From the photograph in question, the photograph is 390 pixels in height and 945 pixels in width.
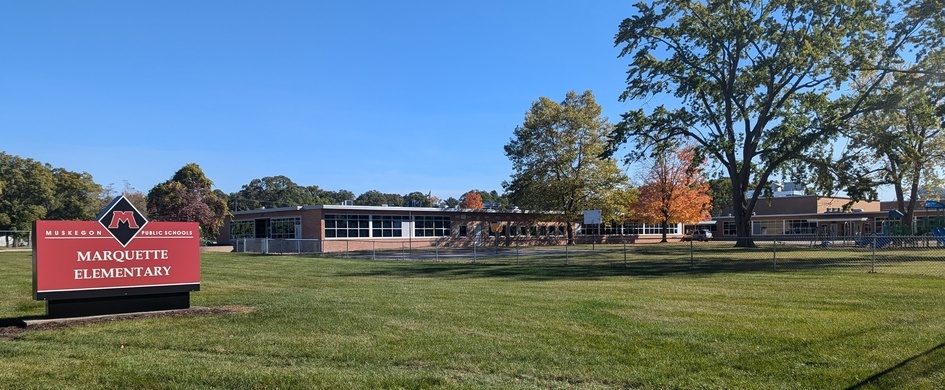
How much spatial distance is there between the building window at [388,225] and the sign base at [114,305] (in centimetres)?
4007

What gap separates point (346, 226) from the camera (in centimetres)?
4966

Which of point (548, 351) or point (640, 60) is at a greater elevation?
point (640, 60)

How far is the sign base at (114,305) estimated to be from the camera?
416 inches

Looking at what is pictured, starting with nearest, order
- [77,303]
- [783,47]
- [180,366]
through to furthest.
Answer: [180,366], [77,303], [783,47]

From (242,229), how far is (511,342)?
5402 centimetres

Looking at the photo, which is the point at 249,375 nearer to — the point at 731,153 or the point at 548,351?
the point at 548,351

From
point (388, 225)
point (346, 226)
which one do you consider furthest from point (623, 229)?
point (346, 226)

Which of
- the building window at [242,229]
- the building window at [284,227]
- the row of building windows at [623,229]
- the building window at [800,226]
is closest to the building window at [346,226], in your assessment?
the building window at [284,227]

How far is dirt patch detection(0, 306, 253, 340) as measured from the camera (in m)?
9.61

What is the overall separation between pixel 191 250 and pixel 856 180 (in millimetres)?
40598

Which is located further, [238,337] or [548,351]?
[238,337]

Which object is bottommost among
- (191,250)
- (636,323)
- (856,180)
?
(636,323)

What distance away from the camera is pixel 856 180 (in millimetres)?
39719

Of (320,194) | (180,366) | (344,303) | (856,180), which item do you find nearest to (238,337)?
(180,366)
